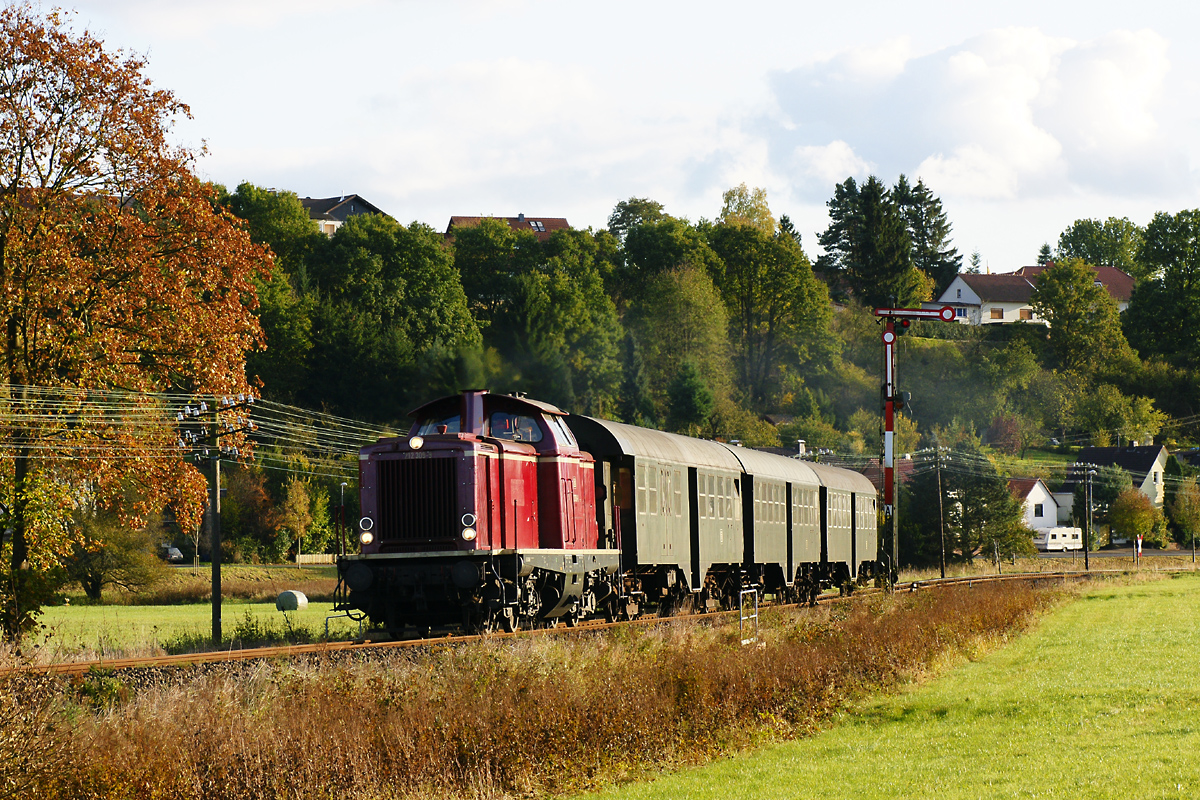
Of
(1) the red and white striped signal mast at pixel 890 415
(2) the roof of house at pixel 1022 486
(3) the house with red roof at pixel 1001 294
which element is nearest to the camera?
(1) the red and white striped signal mast at pixel 890 415

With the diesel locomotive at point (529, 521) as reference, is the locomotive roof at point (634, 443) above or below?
above

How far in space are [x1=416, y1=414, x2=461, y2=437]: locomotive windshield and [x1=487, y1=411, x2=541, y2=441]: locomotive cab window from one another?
0.60 meters

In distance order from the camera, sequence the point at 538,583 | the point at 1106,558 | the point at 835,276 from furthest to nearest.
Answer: the point at 835,276
the point at 1106,558
the point at 538,583

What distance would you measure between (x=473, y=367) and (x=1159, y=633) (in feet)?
103

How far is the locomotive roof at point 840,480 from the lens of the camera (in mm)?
39625

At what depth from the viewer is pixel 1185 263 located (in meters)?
130

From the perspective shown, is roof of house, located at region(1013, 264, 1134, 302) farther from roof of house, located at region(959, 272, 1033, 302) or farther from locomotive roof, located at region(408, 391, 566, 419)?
locomotive roof, located at region(408, 391, 566, 419)

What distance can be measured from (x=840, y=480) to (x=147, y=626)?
22.0 metres

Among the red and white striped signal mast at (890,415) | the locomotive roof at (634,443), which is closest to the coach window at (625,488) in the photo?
the locomotive roof at (634,443)

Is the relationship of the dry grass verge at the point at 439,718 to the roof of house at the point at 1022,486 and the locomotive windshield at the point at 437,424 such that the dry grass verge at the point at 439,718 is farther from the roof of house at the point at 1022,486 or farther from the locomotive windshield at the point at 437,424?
the roof of house at the point at 1022,486

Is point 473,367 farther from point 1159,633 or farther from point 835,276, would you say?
point 835,276

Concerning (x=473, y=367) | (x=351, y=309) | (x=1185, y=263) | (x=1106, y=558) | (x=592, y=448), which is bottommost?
(x=1106, y=558)

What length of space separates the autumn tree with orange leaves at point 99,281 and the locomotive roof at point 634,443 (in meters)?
8.56

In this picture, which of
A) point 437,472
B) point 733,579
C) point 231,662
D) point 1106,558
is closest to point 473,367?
point 733,579
